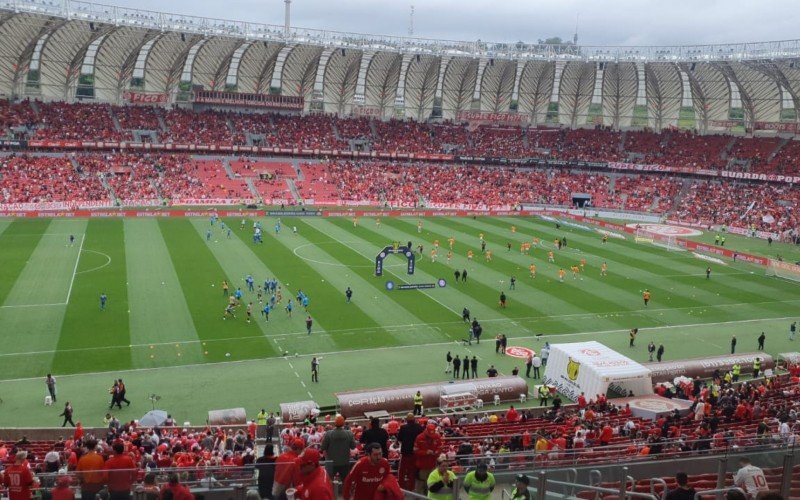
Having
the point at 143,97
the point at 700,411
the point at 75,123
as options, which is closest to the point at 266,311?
the point at 700,411

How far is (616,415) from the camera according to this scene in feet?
74.4

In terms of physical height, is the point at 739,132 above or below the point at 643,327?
above

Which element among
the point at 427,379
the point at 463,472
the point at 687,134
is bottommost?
the point at 427,379

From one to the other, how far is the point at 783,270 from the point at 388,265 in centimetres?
3071

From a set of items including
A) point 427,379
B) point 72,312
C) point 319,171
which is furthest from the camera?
point 319,171

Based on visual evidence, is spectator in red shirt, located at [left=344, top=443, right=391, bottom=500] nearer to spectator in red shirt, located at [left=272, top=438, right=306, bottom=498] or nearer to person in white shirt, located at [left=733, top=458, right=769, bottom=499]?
spectator in red shirt, located at [left=272, top=438, right=306, bottom=498]

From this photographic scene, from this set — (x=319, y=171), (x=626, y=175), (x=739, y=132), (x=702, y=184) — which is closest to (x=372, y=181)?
(x=319, y=171)

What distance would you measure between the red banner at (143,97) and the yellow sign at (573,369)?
248 feet

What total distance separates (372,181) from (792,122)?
2089 inches

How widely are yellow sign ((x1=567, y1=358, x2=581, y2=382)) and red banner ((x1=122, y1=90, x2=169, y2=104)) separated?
248 ft

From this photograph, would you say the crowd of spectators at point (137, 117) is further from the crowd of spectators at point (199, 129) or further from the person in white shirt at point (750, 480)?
the person in white shirt at point (750, 480)

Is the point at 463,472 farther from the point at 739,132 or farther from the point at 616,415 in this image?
the point at 739,132

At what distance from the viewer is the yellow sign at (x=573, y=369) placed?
27944 millimetres

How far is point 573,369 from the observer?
2819cm
